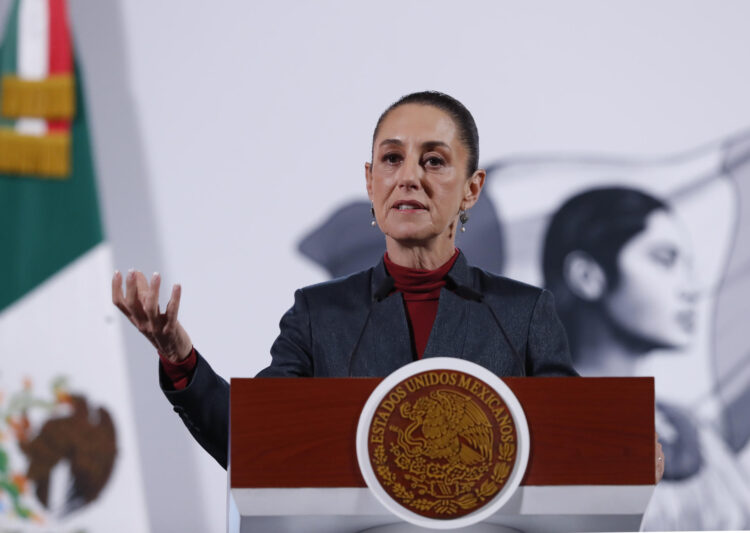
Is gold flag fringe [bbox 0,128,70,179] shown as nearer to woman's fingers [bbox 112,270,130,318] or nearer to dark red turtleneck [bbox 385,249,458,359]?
dark red turtleneck [bbox 385,249,458,359]

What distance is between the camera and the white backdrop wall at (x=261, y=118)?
325 cm

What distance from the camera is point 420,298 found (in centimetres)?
168

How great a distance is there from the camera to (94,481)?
10.3 feet

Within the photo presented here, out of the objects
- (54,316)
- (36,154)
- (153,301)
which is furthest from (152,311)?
(36,154)

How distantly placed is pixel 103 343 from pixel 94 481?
0.48 meters

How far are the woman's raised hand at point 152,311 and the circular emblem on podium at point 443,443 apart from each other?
36cm

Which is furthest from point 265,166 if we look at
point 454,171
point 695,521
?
point 695,521

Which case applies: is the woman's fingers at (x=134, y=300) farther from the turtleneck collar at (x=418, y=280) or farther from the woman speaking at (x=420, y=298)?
the turtleneck collar at (x=418, y=280)

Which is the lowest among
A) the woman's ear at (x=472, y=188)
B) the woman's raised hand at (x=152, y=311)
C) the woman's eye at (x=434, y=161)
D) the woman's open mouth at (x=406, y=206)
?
the woman's raised hand at (x=152, y=311)

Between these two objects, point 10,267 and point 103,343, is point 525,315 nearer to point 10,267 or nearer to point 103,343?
point 103,343

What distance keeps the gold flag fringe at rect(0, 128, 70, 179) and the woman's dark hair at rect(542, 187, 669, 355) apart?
1822mm

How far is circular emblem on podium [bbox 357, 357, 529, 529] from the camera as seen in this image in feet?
3.56

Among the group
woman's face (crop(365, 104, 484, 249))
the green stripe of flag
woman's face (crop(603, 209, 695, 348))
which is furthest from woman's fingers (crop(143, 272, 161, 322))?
woman's face (crop(603, 209, 695, 348))

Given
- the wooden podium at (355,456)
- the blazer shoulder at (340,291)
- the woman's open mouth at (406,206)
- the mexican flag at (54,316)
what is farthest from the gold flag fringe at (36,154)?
the wooden podium at (355,456)
